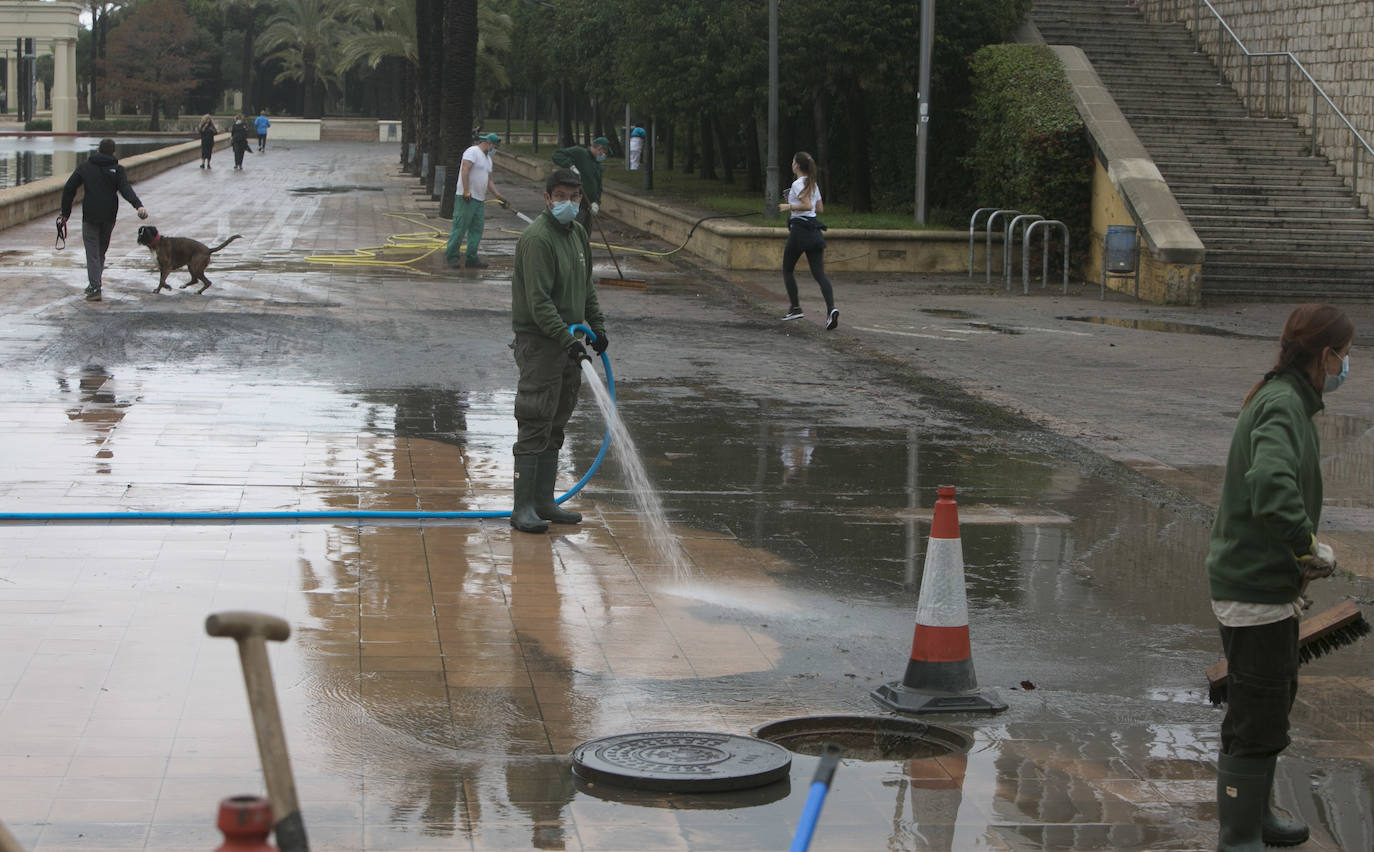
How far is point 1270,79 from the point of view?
26.0 meters

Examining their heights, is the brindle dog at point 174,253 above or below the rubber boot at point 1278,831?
above

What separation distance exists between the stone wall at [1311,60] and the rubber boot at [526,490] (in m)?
18.1

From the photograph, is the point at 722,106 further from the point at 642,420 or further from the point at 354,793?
the point at 354,793

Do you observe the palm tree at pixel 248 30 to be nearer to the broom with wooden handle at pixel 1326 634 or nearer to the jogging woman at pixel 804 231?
the jogging woman at pixel 804 231

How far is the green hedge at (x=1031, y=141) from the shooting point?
23469mm

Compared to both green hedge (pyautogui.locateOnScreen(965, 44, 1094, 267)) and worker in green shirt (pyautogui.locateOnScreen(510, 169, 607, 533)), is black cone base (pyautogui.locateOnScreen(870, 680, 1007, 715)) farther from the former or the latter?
green hedge (pyautogui.locateOnScreen(965, 44, 1094, 267))

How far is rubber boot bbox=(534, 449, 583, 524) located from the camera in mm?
8609

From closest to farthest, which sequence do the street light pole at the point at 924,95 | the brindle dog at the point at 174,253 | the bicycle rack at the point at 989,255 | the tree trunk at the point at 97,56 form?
the brindle dog at the point at 174,253 < the bicycle rack at the point at 989,255 < the street light pole at the point at 924,95 < the tree trunk at the point at 97,56

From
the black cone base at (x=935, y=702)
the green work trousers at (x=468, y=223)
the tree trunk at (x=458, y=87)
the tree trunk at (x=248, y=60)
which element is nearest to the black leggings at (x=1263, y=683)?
the black cone base at (x=935, y=702)

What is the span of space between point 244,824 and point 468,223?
21193mm

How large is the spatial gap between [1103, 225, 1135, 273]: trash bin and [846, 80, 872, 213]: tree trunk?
829 centimetres

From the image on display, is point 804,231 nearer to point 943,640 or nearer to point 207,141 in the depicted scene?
point 943,640

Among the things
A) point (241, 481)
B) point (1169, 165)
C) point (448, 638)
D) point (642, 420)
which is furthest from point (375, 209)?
point (448, 638)

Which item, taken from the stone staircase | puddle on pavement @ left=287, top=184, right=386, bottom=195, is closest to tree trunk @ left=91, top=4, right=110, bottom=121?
puddle on pavement @ left=287, top=184, right=386, bottom=195
